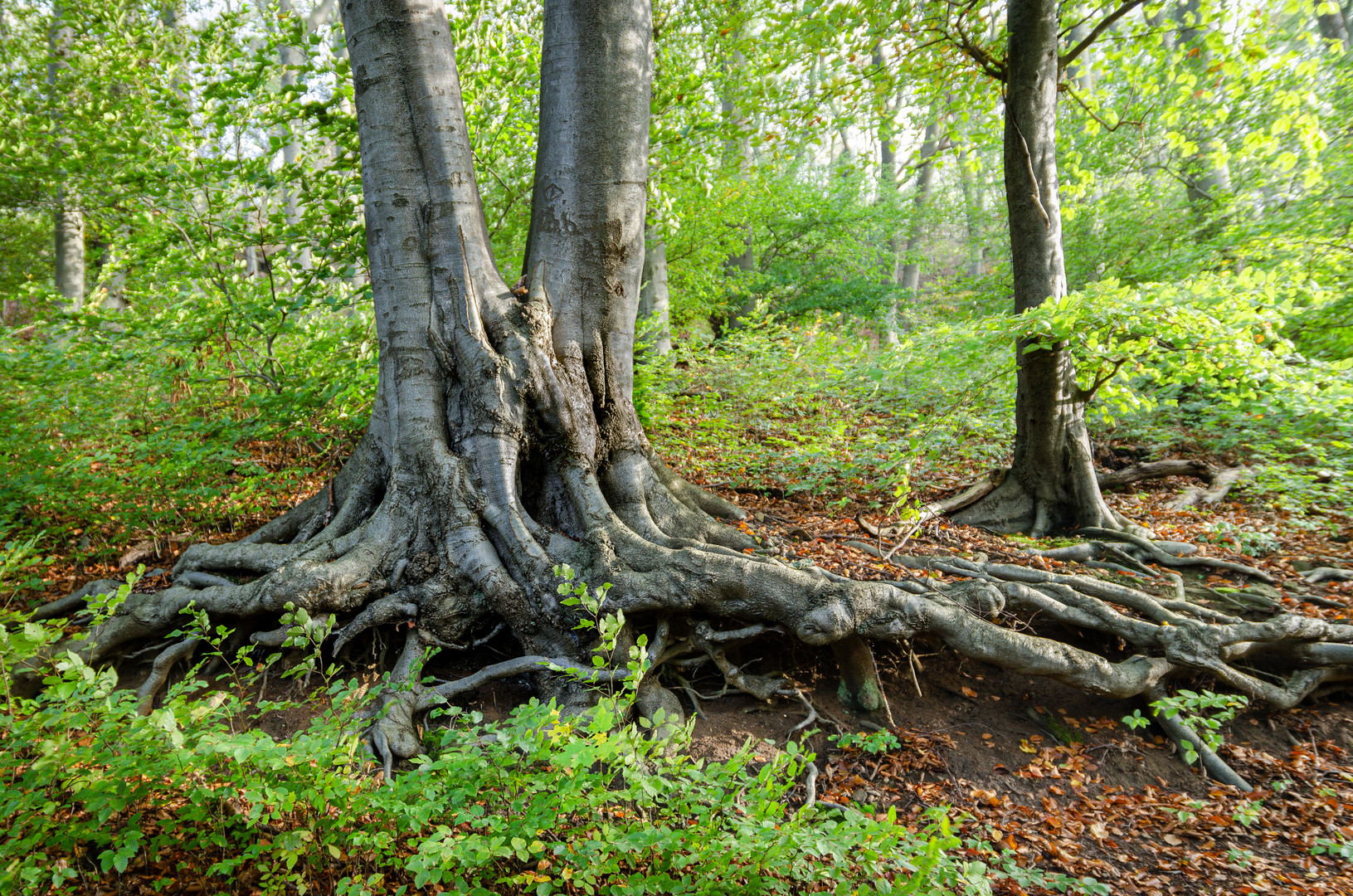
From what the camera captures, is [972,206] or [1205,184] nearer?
[1205,184]

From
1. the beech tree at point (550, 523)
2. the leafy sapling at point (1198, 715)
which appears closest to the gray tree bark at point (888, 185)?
the beech tree at point (550, 523)

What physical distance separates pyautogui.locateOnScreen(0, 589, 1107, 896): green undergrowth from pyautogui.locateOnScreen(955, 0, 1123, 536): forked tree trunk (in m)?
4.13

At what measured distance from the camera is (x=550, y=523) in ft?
13.8

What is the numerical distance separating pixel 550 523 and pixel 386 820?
2272mm

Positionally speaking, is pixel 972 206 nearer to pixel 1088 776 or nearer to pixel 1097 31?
pixel 1097 31

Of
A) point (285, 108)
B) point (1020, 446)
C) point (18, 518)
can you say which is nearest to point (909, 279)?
point (1020, 446)

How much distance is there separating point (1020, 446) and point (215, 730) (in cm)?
591

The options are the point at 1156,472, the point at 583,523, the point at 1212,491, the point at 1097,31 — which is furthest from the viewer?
the point at 1156,472

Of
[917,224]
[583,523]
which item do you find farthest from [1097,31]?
[917,224]

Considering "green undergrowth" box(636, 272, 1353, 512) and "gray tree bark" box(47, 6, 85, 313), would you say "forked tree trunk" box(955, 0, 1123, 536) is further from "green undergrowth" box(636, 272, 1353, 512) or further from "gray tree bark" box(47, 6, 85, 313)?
"gray tree bark" box(47, 6, 85, 313)

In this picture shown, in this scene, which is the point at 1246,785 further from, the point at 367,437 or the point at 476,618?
the point at 367,437

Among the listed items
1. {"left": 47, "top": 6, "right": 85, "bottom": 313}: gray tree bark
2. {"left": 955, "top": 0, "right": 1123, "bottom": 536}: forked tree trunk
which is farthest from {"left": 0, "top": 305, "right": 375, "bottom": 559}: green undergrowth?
{"left": 47, "top": 6, "right": 85, "bottom": 313}: gray tree bark

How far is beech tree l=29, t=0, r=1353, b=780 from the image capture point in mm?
3520

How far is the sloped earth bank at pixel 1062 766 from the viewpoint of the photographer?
2.83 meters
